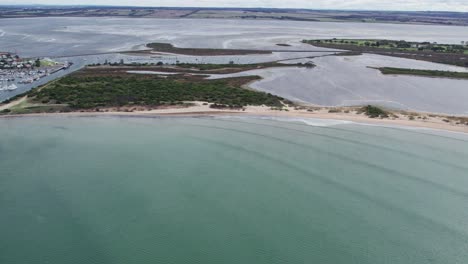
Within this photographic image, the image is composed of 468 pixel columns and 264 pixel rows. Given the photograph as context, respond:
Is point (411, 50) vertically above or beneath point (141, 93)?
above

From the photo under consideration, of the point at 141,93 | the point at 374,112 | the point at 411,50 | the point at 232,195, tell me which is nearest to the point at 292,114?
the point at 374,112

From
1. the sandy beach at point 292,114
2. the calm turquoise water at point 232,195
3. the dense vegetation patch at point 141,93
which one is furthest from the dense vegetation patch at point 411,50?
the calm turquoise water at point 232,195

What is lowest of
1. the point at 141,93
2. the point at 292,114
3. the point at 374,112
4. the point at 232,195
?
the point at 232,195

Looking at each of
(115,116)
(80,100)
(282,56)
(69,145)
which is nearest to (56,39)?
(282,56)

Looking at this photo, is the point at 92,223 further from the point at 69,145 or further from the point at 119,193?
the point at 69,145

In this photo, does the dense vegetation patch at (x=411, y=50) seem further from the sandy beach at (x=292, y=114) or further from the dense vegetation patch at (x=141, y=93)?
the dense vegetation patch at (x=141, y=93)

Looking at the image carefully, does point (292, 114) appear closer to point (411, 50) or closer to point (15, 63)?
point (15, 63)
